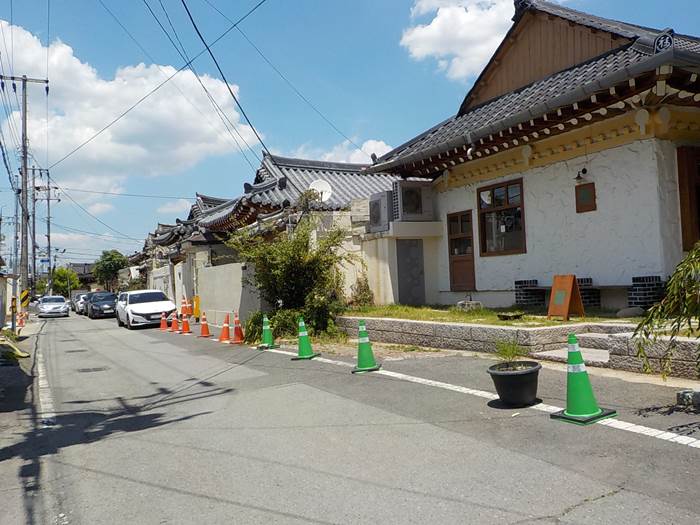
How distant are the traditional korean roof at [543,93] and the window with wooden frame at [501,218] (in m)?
1.17

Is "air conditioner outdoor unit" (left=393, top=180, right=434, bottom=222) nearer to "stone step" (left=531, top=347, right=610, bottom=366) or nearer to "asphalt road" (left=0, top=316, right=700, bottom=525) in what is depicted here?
"stone step" (left=531, top=347, right=610, bottom=366)

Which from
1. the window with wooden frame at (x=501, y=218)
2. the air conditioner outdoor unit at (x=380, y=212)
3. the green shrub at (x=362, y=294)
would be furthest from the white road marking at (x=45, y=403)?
the window with wooden frame at (x=501, y=218)

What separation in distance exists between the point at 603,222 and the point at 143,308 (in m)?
17.9

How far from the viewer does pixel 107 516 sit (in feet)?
13.6

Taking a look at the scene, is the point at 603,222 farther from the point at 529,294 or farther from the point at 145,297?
the point at 145,297

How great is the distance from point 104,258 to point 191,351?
5649 centimetres

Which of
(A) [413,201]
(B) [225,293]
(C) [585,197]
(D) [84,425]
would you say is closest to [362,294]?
(A) [413,201]

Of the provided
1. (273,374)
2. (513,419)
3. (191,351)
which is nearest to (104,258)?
(191,351)

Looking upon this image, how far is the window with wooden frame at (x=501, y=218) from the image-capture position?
13133mm

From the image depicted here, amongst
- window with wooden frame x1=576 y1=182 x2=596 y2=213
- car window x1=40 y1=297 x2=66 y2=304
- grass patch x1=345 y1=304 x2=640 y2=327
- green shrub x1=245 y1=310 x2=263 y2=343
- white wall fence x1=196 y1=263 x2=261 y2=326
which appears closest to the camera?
grass patch x1=345 y1=304 x2=640 y2=327

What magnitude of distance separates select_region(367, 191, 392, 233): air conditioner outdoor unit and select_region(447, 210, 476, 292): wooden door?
1657 mm

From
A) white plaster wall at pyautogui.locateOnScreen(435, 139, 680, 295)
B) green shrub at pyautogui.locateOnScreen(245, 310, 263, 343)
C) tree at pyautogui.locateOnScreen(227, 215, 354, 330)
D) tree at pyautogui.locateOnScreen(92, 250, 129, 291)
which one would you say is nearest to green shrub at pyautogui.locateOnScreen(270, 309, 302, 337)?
tree at pyautogui.locateOnScreen(227, 215, 354, 330)

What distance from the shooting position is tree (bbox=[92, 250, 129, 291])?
6450 cm

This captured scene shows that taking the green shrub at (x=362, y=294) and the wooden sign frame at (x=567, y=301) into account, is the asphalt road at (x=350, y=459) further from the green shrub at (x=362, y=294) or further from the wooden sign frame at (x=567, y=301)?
the green shrub at (x=362, y=294)
